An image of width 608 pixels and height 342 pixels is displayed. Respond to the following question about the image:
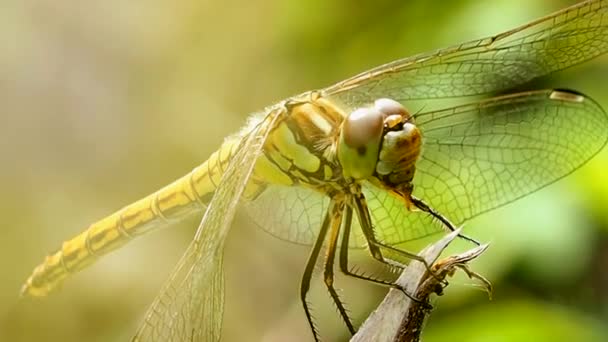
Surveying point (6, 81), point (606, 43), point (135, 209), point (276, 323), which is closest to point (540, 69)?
point (606, 43)

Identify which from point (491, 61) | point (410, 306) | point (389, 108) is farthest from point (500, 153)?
point (410, 306)

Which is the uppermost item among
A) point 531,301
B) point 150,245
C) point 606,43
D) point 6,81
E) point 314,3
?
point 6,81

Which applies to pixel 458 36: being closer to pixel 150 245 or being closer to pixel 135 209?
pixel 135 209

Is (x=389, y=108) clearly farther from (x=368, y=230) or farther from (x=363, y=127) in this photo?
(x=368, y=230)

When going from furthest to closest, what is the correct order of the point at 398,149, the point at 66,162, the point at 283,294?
the point at 66,162 < the point at 283,294 < the point at 398,149

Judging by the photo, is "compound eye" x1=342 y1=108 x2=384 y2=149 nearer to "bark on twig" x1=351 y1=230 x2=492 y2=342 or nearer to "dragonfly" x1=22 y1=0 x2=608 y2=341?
"dragonfly" x1=22 y1=0 x2=608 y2=341

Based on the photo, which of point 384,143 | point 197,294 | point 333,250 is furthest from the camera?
point 333,250
